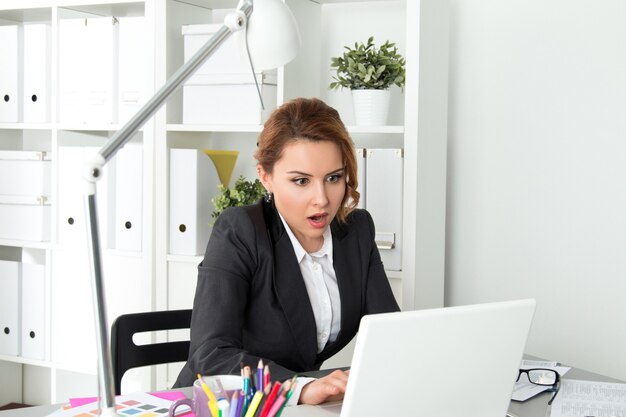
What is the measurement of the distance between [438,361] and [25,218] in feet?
7.71

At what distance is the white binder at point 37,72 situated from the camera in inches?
122

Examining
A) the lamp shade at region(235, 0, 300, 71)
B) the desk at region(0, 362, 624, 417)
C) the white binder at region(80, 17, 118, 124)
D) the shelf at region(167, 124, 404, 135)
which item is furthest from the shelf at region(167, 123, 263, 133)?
the lamp shade at region(235, 0, 300, 71)

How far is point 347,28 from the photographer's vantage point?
9.73ft

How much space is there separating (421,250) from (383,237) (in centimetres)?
13

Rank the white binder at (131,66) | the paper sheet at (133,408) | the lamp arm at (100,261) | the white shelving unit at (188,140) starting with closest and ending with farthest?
the lamp arm at (100,261), the paper sheet at (133,408), the white shelving unit at (188,140), the white binder at (131,66)

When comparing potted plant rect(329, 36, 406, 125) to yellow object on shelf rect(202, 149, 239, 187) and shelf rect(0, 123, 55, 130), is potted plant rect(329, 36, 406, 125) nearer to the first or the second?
yellow object on shelf rect(202, 149, 239, 187)

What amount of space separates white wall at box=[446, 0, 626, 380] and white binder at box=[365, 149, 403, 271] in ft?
1.26

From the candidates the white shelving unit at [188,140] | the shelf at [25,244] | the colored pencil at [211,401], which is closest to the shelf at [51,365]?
the white shelving unit at [188,140]

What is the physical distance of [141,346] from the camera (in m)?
1.98

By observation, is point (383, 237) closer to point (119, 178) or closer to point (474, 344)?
point (119, 178)

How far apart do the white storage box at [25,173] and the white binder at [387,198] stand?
1322 mm

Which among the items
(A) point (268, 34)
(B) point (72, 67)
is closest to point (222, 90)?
(B) point (72, 67)

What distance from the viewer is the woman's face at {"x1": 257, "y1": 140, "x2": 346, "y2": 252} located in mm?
1841

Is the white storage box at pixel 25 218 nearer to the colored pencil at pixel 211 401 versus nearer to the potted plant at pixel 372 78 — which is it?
the potted plant at pixel 372 78
